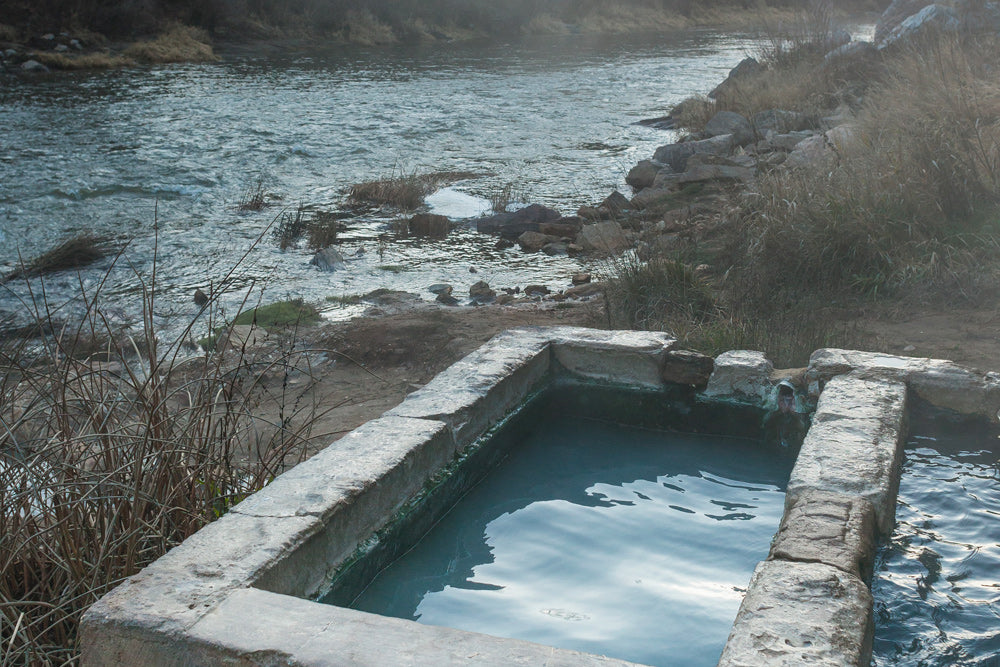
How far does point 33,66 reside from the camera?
63.0ft

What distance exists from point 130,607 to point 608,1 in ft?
119

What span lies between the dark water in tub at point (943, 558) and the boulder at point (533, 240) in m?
5.44

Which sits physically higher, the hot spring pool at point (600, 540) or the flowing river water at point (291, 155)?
the flowing river water at point (291, 155)

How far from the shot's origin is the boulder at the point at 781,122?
11508mm

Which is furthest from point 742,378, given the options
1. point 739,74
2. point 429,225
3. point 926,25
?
point 739,74

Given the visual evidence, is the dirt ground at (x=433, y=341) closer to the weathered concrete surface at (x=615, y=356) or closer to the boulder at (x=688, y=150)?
the weathered concrete surface at (x=615, y=356)

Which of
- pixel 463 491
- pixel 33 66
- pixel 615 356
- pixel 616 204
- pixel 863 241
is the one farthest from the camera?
pixel 33 66

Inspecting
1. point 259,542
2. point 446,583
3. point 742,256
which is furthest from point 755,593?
point 742,256

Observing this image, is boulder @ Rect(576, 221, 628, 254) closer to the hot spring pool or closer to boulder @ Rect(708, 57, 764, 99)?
the hot spring pool

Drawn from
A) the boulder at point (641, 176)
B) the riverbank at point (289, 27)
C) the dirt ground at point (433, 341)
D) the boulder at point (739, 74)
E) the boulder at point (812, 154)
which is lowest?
the dirt ground at point (433, 341)

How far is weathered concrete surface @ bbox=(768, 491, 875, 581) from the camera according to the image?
244 centimetres

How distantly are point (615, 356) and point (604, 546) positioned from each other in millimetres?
1102

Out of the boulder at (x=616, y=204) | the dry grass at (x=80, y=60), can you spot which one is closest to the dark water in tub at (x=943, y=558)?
the boulder at (x=616, y=204)

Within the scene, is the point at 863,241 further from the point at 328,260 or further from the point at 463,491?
the point at 328,260
